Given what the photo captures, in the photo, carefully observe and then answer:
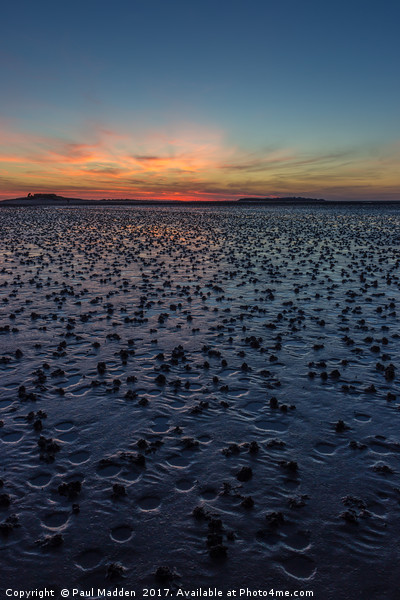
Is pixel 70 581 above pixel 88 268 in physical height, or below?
below

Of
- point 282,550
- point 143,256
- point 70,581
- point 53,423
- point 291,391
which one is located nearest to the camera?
point 70,581

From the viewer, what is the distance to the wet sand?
17.3 feet

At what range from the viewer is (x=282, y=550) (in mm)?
5438

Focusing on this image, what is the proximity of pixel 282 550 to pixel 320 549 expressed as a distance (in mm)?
546

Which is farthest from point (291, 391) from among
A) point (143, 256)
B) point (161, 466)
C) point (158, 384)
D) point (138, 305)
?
point (143, 256)

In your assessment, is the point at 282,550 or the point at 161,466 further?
the point at 161,466

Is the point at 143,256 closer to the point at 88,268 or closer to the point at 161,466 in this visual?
the point at 88,268

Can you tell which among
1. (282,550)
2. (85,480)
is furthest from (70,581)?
(282,550)

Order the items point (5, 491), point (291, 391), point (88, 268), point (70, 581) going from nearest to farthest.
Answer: point (70, 581) → point (5, 491) → point (291, 391) → point (88, 268)

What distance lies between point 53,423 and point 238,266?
21872 mm

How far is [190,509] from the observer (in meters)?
6.17

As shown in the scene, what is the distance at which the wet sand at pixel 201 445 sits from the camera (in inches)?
208

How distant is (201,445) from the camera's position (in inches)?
308

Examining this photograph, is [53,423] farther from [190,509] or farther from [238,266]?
[238,266]
